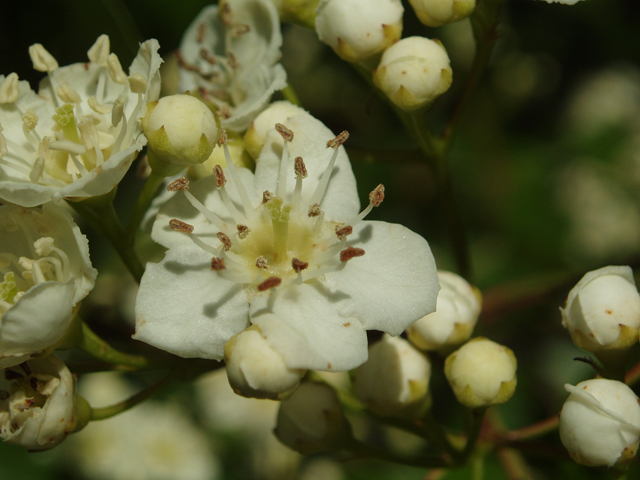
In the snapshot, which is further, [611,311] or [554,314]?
[554,314]

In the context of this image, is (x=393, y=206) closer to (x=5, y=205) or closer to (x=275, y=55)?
(x=275, y=55)

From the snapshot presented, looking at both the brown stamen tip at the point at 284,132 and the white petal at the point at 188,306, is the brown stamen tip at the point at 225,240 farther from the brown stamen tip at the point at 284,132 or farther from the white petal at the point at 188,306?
the brown stamen tip at the point at 284,132

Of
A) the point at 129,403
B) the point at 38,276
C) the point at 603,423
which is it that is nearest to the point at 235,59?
the point at 38,276

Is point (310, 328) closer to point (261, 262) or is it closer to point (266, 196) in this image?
point (261, 262)

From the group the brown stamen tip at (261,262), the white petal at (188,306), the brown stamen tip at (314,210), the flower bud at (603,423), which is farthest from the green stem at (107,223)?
the flower bud at (603,423)

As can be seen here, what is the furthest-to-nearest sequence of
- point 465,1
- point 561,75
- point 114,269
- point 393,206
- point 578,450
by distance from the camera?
1. point 561,75
2. point 393,206
3. point 114,269
4. point 465,1
5. point 578,450

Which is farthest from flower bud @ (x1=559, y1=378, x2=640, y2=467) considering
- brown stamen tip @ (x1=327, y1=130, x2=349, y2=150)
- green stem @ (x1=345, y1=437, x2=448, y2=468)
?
brown stamen tip @ (x1=327, y1=130, x2=349, y2=150)

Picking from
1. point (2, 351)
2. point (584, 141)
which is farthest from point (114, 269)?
point (584, 141)
